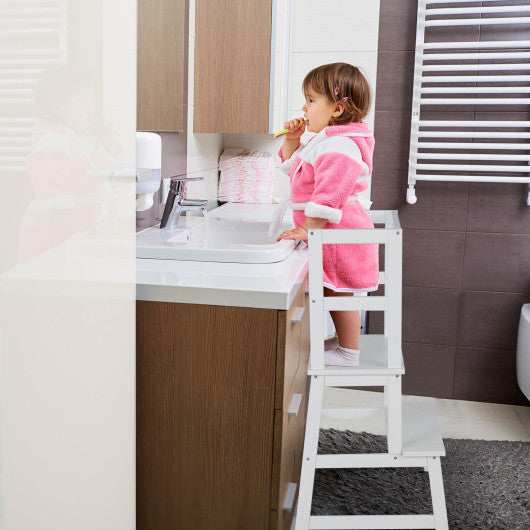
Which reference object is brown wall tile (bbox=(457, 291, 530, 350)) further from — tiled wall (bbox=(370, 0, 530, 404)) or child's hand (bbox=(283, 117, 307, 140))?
child's hand (bbox=(283, 117, 307, 140))

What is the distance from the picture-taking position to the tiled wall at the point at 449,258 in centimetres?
316

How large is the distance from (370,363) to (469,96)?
1.70 metres

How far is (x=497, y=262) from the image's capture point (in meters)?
3.21

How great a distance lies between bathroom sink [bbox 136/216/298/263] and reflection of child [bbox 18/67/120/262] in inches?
28.8

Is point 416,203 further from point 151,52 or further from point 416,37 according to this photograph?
point 151,52

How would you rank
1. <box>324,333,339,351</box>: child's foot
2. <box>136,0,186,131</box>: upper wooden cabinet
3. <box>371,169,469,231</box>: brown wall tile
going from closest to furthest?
<box>324,333,339,351</box>: child's foot
<box>136,0,186,131</box>: upper wooden cabinet
<box>371,169,469,231</box>: brown wall tile

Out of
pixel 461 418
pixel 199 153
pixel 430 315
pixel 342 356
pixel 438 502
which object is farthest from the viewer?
pixel 430 315

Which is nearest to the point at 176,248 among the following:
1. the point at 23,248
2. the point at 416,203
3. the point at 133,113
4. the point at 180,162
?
the point at 133,113

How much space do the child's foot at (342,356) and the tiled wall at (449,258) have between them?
1.43 meters

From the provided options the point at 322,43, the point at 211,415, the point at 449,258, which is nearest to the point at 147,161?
the point at 211,415

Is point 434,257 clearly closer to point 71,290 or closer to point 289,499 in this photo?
point 289,499

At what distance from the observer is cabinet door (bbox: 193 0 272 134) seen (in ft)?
8.88

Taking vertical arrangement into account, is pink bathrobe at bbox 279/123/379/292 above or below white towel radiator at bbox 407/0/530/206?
below

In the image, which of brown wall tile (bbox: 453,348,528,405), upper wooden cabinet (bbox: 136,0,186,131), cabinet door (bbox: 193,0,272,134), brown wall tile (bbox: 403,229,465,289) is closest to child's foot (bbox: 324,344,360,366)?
upper wooden cabinet (bbox: 136,0,186,131)
